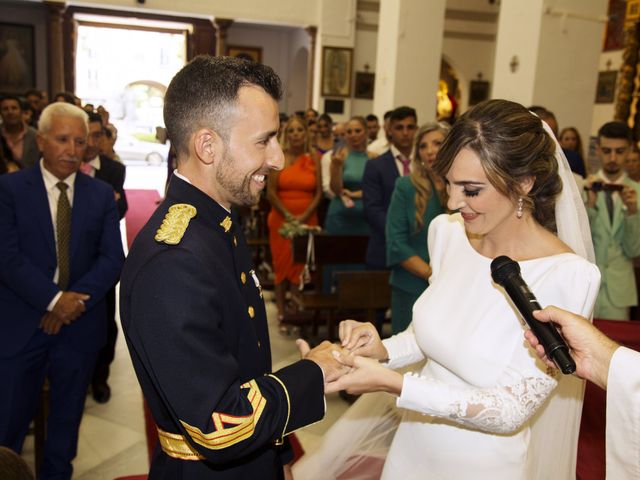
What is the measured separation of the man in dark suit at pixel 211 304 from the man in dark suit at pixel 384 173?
288 centimetres


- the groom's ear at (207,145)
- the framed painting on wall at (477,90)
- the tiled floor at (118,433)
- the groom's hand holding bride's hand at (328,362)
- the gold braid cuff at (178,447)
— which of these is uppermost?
the framed painting on wall at (477,90)

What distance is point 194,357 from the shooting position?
49.9 inches

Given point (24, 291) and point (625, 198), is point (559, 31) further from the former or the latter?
point (24, 291)

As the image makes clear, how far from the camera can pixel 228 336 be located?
1446 millimetres

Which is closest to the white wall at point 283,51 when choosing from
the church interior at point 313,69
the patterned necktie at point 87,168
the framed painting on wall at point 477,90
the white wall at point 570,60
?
the church interior at point 313,69

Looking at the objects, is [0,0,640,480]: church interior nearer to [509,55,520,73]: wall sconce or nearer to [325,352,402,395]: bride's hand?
[509,55,520,73]: wall sconce

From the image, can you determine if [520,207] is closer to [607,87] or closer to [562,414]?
[562,414]

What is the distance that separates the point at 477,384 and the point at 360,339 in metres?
0.41

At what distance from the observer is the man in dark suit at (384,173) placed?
4445 mm

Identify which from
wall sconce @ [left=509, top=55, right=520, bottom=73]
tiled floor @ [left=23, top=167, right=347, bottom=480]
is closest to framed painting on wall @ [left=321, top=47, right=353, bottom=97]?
wall sconce @ [left=509, top=55, right=520, bottom=73]

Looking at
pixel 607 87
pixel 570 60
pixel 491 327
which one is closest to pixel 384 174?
pixel 491 327

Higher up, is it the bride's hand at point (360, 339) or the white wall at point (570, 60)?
the white wall at point (570, 60)

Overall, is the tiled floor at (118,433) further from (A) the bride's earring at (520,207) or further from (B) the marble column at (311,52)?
(B) the marble column at (311,52)

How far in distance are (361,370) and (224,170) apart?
2.33ft
